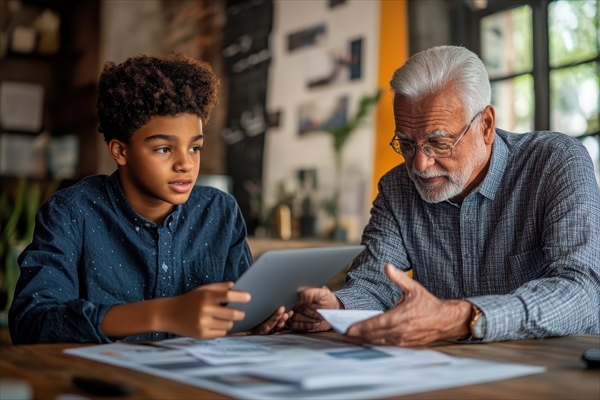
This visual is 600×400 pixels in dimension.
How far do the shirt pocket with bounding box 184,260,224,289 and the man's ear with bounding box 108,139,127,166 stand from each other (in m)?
0.31

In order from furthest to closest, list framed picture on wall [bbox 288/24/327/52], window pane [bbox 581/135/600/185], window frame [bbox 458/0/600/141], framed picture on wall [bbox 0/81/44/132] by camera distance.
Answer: framed picture on wall [bbox 0/81/44/132], framed picture on wall [bbox 288/24/327/52], window frame [bbox 458/0/600/141], window pane [bbox 581/135/600/185]

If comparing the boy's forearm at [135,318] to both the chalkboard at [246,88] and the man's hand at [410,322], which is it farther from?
the chalkboard at [246,88]

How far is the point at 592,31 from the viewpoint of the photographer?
3832 mm

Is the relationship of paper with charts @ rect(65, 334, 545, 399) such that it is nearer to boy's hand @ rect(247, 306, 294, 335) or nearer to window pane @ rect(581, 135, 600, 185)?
boy's hand @ rect(247, 306, 294, 335)

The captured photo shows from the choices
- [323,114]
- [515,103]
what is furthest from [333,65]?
[515,103]

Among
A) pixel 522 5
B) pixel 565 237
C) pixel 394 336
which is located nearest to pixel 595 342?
pixel 565 237

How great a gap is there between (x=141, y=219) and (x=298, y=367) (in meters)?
0.80

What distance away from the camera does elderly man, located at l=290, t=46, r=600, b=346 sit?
5.71 feet

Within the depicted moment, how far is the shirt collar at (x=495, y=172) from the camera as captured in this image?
6.56 ft

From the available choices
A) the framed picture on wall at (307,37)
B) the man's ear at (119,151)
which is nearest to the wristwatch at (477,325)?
the man's ear at (119,151)

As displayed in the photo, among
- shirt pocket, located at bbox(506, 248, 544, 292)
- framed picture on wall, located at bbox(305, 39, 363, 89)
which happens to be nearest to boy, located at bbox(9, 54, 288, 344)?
shirt pocket, located at bbox(506, 248, 544, 292)

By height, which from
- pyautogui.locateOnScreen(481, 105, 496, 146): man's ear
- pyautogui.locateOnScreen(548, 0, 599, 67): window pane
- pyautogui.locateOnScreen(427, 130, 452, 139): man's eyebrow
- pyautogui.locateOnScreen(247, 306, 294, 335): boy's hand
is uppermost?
pyautogui.locateOnScreen(548, 0, 599, 67): window pane

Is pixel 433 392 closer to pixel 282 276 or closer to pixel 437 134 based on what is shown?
pixel 282 276

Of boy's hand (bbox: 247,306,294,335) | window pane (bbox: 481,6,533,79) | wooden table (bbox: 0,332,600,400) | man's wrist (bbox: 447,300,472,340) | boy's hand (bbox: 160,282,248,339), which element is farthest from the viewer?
window pane (bbox: 481,6,533,79)
